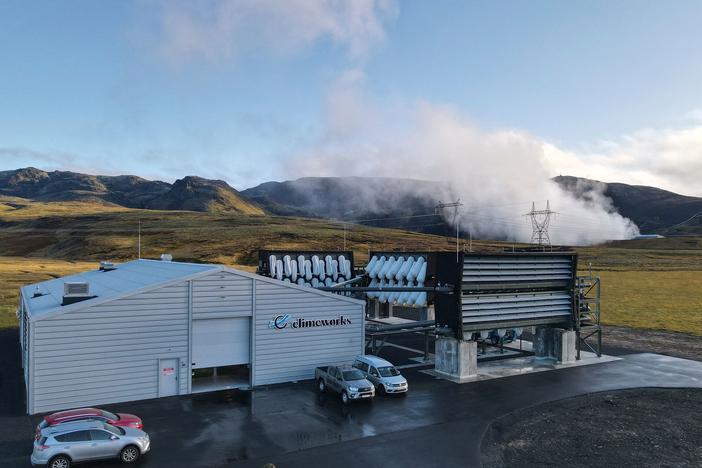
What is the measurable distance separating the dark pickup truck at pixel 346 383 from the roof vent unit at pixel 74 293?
44.4 ft

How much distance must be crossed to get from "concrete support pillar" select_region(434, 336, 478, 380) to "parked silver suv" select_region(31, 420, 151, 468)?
61.9ft

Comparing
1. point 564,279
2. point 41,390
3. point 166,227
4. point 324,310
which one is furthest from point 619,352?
point 166,227

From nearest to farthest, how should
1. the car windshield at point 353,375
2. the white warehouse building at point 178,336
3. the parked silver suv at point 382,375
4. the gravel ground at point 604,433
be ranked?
the gravel ground at point 604,433 < the white warehouse building at point 178,336 < the car windshield at point 353,375 < the parked silver suv at point 382,375

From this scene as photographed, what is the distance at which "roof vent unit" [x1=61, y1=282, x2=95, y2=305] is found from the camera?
2667 centimetres

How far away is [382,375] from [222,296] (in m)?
10.0

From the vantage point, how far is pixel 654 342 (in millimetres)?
44500

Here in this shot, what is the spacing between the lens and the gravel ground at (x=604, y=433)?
19734 mm

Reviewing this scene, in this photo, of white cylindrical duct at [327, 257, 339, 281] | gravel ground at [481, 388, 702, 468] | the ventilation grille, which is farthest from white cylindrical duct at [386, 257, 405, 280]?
the ventilation grille

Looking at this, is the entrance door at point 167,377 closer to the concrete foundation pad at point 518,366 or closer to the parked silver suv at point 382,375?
the parked silver suv at point 382,375

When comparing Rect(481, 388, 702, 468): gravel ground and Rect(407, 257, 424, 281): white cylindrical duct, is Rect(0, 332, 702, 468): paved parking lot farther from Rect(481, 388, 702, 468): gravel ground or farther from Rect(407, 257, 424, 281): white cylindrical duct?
Rect(407, 257, 424, 281): white cylindrical duct

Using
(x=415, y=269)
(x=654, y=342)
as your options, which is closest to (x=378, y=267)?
(x=415, y=269)

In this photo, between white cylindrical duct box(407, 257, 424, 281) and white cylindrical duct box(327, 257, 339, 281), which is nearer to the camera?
white cylindrical duct box(407, 257, 424, 281)

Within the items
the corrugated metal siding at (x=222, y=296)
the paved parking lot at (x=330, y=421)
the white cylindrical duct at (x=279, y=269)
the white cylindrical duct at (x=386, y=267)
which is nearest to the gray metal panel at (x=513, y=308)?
the paved parking lot at (x=330, y=421)

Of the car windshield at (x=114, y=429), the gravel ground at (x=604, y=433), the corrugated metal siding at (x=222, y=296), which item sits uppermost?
the corrugated metal siding at (x=222, y=296)
